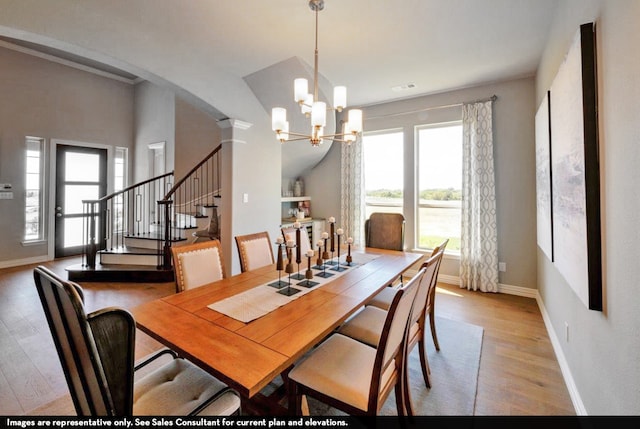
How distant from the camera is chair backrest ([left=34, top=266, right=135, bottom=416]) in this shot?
2.78 feet

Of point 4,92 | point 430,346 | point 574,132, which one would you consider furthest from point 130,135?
point 574,132

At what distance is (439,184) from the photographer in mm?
4406

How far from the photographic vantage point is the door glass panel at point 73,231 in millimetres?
5887

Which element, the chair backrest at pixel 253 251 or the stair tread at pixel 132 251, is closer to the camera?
the chair backrest at pixel 253 251

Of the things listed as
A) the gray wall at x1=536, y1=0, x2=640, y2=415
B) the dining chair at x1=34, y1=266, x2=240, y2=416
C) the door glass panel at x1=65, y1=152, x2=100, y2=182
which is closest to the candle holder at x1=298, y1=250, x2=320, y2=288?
the dining chair at x1=34, y1=266, x2=240, y2=416

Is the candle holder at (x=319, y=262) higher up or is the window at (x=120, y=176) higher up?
the window at (x=120, y=176)

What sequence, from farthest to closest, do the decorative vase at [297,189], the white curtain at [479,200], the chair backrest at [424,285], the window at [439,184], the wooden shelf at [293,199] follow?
the decorative vase at [297,189] → the wooden shelf at [293,199] → the window at [439,184] → the white curtain at [479,200] → the chair backrest at [424,285]

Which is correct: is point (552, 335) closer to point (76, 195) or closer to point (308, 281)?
point (308, 281)

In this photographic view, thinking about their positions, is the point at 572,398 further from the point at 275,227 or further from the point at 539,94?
the point at 275,227

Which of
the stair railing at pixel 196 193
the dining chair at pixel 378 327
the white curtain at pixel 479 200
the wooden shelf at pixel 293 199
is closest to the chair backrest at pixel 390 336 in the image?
the dining chair at pixel 378 327

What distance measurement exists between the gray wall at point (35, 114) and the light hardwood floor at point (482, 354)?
5.05ft

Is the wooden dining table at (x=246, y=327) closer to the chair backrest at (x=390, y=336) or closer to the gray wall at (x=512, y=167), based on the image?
the chair backrest at (x=390, y=336)

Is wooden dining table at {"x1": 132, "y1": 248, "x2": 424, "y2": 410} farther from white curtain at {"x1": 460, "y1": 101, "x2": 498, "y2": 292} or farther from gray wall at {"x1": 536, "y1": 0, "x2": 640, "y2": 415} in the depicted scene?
white curtain at {"x1": 460, "y1": 101, "x2": 498, "y2": 292}

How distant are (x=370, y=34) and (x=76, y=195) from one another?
6597 mm
